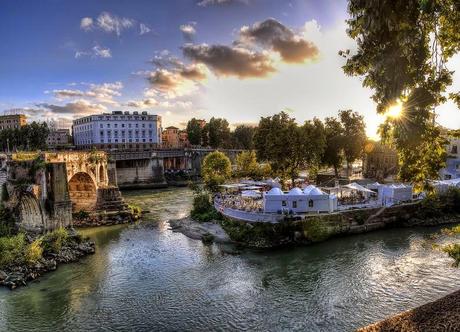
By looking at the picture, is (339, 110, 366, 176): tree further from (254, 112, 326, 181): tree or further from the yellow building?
the yellow building

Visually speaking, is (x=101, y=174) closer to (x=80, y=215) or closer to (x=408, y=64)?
(x=80, y=215)

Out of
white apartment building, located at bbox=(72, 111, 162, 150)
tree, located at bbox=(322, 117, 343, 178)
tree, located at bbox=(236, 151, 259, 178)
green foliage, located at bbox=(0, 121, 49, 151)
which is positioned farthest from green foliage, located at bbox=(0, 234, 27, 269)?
white apartment building, located at bbox=(72, 111, 162, 150)

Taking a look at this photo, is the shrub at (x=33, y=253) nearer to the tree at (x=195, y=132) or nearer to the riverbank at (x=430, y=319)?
the riverbank at (x=430, y=319)

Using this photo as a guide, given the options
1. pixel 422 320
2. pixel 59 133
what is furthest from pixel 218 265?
pixel 59 133

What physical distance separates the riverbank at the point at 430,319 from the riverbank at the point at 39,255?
2137 cm

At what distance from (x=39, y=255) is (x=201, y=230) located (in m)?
14.2

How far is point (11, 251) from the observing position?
85.8ft

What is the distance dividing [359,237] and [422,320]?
2116 centimetres

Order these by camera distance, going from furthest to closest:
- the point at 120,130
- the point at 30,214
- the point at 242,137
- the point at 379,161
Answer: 1. the point at 242,137
2. the point at 120,130
3. the point at 379,161
4. the point at 30,214

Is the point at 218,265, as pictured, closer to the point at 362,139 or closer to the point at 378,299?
the point at 378,299

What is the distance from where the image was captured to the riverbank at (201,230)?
33.6 metres

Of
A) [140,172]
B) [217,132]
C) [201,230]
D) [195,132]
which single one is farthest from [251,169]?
[195,132]

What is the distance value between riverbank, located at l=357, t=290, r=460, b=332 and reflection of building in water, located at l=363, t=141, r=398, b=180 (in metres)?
50.7

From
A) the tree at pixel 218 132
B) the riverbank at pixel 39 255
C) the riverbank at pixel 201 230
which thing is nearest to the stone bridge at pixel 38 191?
the riverbank at pixel 39 255
